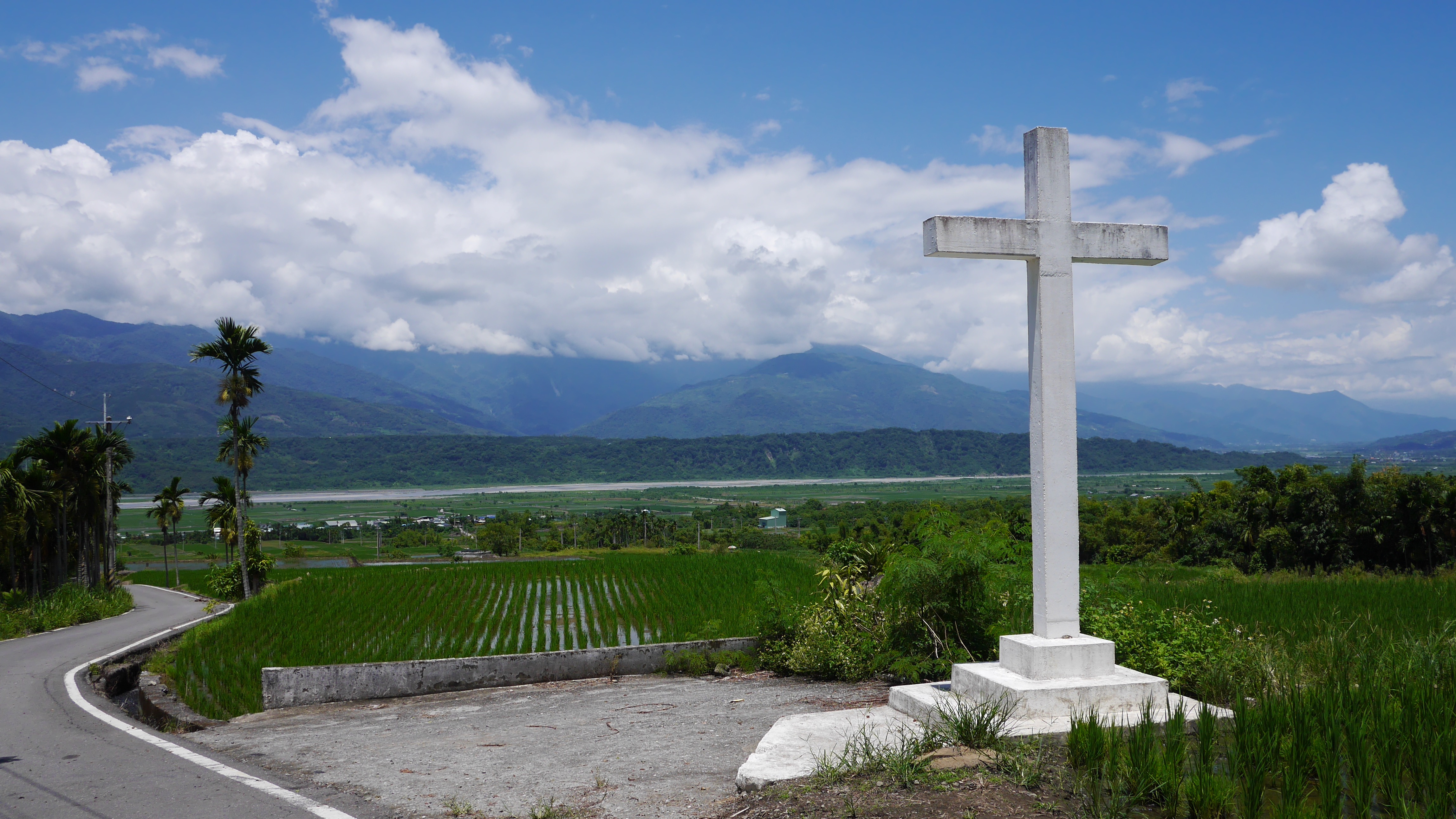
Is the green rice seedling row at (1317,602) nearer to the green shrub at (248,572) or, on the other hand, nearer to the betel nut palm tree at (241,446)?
the betel nut palm tree at (241,446)

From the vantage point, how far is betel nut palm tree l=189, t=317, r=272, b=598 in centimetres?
2814

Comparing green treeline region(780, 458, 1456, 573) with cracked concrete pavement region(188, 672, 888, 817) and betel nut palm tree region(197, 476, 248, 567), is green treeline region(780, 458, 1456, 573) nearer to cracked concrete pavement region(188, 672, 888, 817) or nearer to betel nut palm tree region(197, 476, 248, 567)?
cracked concrete pavement region(188, 672, 888, 817)

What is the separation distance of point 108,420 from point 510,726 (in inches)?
1457

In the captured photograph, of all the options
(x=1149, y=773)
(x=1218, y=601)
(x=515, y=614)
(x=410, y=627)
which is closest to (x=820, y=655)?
(x=1149, y=773)

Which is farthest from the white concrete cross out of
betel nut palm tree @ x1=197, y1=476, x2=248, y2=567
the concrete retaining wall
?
betel nut palm tree @ x1=197, y1=476, x2=248, y2=567

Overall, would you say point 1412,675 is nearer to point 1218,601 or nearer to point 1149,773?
point 1149,773

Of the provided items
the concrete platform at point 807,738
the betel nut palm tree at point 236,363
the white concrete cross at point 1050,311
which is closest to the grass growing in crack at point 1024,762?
the concrete platform at point 807,738

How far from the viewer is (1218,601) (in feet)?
48.7

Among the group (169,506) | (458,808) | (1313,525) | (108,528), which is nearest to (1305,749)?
(458,808)

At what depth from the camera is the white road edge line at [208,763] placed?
6027 millimetres

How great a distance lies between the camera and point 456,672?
39.1 feet

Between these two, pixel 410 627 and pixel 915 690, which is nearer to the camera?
pixel 915 690

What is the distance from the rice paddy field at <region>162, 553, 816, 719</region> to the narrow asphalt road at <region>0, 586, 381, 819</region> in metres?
1.65

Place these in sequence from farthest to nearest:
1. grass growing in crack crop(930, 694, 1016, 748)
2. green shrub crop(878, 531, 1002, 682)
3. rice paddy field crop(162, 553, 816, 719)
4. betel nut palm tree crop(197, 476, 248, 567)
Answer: betel nut palm tree crop(197, 476, 248, 567), rice paddy field crop(162, 553, 816, 719), green shrub crop(878, 531, 1002, 682), grass growing in crack crop(930, 694, 1016, 748)
